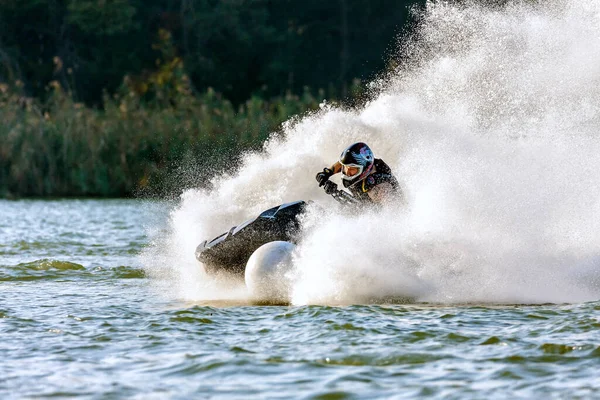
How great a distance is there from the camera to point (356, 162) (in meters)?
11.9

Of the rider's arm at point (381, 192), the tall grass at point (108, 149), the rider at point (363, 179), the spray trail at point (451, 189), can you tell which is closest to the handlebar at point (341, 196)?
the rider at point (363, 179)

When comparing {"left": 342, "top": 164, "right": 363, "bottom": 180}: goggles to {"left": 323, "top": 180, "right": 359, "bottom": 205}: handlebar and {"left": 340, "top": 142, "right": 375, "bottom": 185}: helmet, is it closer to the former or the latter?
{"left": 340, "top": 142, "right": 375, "bottom": 185}: helmet

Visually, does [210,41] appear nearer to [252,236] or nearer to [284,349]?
[252,236]

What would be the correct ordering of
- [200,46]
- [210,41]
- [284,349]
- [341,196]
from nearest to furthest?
[284,349] → [341,196] → [200,46] → [210,41]

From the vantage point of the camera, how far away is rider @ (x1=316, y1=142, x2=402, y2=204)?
1179 cm

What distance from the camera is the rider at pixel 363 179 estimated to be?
11.8m

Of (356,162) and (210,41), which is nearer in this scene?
(356,162)

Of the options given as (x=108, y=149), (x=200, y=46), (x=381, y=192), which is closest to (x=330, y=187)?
(x=381, y=192)

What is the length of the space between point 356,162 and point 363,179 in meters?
0.18

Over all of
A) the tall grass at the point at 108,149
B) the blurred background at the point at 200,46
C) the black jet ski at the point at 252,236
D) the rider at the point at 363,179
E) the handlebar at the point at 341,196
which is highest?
Answer: the blurred background at the point at 200,46

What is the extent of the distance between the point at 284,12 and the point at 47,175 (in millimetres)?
28116

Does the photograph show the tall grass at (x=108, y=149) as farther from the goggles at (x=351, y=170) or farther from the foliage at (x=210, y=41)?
the foliage at (x=210, y=41)

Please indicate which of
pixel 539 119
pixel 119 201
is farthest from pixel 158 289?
pixel 119 201

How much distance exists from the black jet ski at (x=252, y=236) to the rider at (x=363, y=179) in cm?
17
